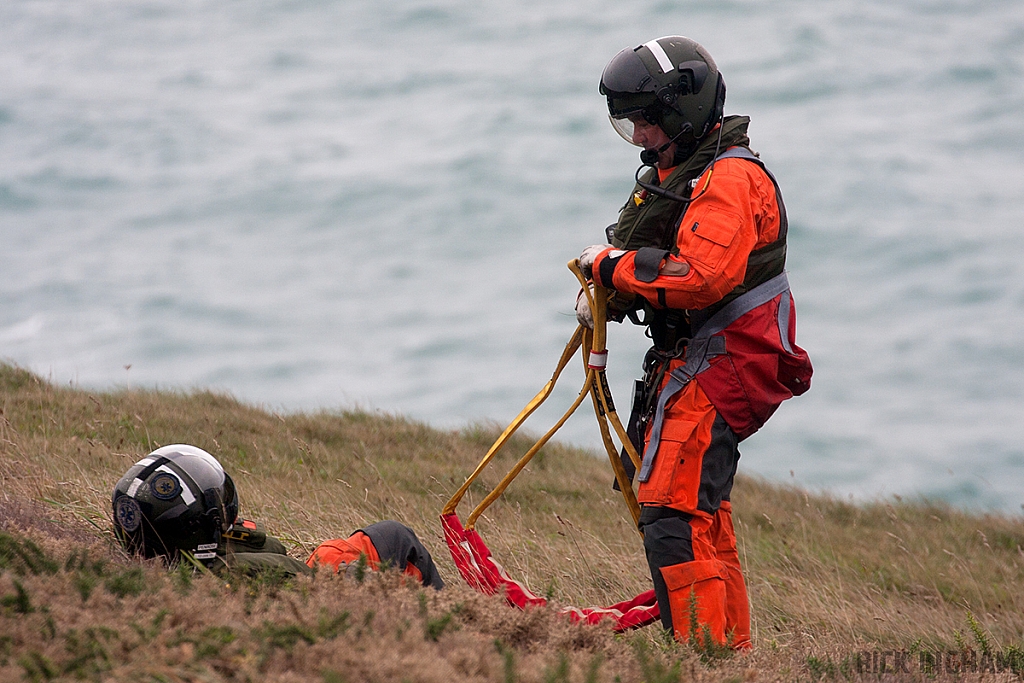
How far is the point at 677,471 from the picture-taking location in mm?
4848

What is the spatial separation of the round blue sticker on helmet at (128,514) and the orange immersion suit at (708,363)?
2.16 metres

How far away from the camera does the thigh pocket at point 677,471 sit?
15.8ft

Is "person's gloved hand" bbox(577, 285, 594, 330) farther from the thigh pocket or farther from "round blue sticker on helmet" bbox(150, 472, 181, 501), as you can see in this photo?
"round blue sticker on helmet" bbox(150, 472, 181, 501)

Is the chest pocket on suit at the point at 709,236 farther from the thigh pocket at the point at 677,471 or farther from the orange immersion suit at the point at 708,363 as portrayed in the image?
the thigh pocket at the point at 677,471

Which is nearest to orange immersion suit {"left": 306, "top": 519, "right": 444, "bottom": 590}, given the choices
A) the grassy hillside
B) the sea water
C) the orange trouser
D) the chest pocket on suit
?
the grassy hillside

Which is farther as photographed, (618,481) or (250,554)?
(618,481)

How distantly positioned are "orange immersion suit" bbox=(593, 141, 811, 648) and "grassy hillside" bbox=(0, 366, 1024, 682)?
38cm

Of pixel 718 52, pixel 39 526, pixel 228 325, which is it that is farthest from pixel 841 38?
pixel 39 526

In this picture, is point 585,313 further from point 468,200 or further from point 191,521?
point 468,200

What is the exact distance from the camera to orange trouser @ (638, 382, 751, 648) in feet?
15.7

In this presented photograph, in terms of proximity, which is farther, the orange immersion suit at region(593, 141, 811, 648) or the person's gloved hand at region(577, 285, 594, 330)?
the person's gloved hand at region(577, 285, 594, 330)

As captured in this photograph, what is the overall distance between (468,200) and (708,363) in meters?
55.4

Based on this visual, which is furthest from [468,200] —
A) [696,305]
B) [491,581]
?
[696,305]

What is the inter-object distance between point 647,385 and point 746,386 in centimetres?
52
